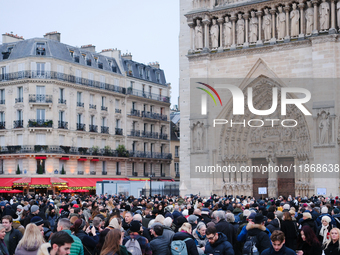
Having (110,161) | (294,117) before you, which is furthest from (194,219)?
(110,161)

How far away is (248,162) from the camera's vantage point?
27953 mm

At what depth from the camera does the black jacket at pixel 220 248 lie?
675 centimetres

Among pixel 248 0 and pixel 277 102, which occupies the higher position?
pixel 248 0

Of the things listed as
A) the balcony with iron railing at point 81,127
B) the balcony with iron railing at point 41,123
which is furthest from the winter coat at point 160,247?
the balcony with iron railing at point 81,127

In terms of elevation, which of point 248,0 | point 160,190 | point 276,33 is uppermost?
point 248,0

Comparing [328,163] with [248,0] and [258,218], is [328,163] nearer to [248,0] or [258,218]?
[248,0]

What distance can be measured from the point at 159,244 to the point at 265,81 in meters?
20.9

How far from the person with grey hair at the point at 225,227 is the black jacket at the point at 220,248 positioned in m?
1.44

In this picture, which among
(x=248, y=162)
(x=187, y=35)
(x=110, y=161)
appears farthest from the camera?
(x=110, y=161)

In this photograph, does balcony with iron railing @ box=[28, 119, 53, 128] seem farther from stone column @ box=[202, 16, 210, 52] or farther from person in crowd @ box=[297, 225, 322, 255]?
person in crowd @ box=[297, 225, 322, 255]

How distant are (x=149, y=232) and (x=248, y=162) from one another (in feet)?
67.1

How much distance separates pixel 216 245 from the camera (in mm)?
6805

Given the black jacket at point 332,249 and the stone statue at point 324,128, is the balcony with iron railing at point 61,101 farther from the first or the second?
the black jacket at point 332,249

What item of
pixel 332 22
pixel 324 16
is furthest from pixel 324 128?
pixel 324 16
